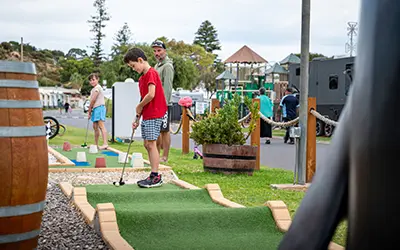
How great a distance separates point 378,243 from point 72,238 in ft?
13.8

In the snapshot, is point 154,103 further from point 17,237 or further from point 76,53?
point 76,53

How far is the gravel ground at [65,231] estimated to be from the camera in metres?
4.73

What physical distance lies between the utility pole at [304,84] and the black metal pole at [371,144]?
21.6 ft

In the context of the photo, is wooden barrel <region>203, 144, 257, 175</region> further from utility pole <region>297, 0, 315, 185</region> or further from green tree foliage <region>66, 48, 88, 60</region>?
green tree foliage <region>66, 48, 88, 60</region>

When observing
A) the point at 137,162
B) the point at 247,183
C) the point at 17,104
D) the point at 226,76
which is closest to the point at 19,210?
the point at 17,104

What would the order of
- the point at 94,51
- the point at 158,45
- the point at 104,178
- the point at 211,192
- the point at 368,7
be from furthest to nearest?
the point at 94,51 → the point at 158,45 → the point at 104,178 → the point at 211,192 → the point at 368,7

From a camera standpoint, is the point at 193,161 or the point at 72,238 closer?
the point at 72,238

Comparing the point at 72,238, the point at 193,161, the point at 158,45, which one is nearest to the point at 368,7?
the point at 72,238

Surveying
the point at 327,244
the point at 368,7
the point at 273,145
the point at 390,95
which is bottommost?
the point at 273,145

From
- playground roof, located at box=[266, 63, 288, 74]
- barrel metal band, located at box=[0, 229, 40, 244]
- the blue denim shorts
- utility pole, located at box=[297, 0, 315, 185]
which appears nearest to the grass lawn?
utility pole, located at box=[297, 0, 315, 185]

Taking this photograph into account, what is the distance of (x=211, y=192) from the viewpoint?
6715mm

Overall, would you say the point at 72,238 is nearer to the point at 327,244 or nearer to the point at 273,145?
the point at 327,244

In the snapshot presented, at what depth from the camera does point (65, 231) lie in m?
5.23

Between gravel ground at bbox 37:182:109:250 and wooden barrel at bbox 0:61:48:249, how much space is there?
1.01 meters
